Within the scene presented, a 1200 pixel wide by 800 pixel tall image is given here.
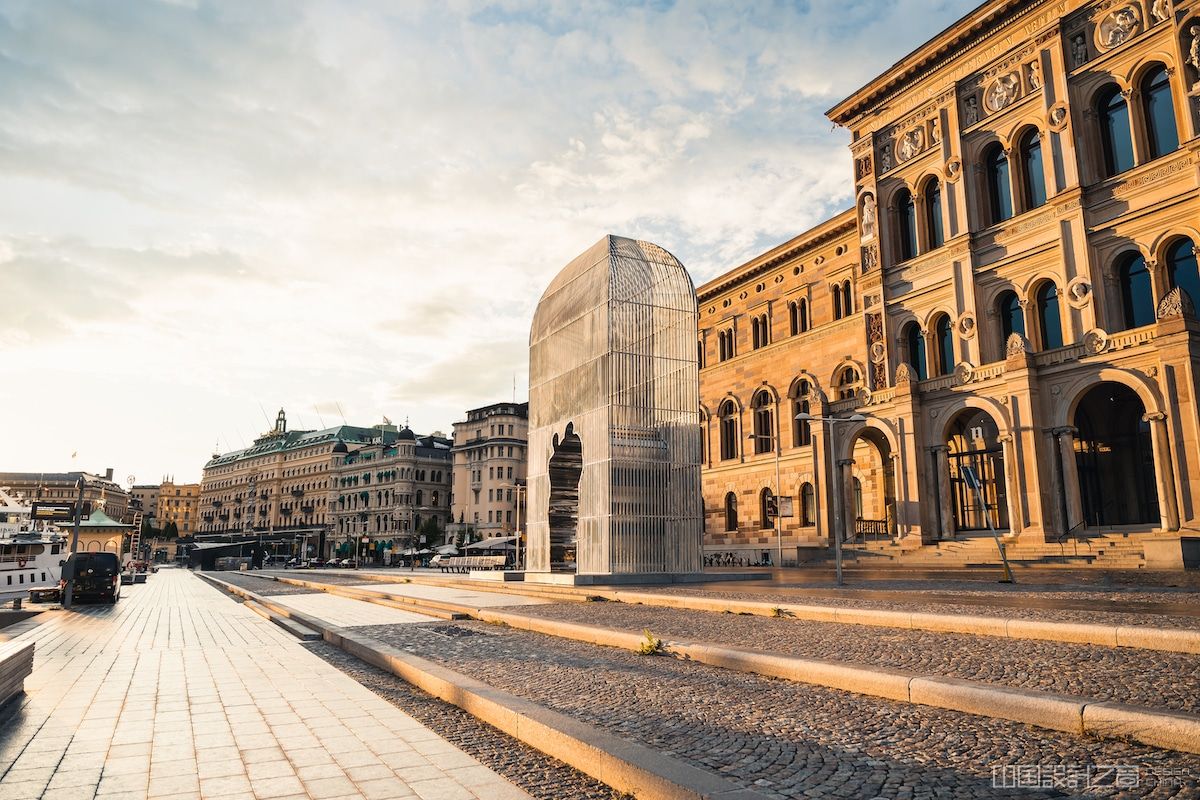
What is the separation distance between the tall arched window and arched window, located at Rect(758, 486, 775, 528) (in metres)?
2.58

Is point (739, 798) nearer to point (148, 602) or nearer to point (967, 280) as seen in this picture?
point (148, 602)

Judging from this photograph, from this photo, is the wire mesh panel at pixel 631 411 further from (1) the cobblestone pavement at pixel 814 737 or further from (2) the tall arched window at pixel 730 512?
(2) the tall arched window at pixel 730 512

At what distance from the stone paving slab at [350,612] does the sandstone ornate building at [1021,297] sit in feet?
40.0

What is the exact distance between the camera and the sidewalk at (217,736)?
5336 millimetres

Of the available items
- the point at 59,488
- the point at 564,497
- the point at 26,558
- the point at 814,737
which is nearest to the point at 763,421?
the point at 564,497

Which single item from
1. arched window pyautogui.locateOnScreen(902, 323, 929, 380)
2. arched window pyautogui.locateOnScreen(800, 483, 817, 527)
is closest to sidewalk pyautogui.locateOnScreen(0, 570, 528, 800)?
arched window pyautogui.locateOnScreen(902, 323, 929, 380)

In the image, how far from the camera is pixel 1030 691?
6.55 meters

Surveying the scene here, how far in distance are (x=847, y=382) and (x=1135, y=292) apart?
1482cm

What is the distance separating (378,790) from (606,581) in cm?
1746

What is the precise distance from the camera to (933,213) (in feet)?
116

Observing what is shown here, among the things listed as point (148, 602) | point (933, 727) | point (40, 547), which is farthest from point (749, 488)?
point (933, 727)

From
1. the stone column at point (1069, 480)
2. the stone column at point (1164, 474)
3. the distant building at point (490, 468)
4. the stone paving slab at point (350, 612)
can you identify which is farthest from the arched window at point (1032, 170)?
the distant building at point (490, 468)

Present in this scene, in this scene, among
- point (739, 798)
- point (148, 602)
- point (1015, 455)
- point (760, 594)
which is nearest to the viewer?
point (739, 798)

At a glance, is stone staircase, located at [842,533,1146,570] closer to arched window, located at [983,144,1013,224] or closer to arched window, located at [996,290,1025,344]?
arched window, located at [996,290,1025,344]
